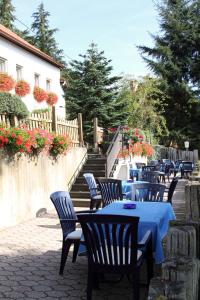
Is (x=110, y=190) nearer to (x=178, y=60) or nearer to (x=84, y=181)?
(x=84, y=181)

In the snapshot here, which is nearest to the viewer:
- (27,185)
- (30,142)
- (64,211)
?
(64,211)

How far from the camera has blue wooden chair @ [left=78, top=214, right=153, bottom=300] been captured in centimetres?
398

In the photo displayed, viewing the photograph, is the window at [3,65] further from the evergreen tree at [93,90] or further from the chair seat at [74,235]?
the chair seat at [74,235]

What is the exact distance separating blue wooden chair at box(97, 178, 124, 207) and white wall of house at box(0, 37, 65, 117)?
11349 mm

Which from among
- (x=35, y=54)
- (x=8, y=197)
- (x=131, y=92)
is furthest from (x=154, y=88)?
(x=8, y=197)

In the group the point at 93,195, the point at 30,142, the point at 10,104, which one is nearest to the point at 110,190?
the point at 93,195

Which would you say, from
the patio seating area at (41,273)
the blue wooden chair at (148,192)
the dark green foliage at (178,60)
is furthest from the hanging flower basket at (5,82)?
the dark green foliage at (178,60)

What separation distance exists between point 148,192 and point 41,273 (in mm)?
2998

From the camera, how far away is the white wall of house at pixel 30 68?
18.5 meters

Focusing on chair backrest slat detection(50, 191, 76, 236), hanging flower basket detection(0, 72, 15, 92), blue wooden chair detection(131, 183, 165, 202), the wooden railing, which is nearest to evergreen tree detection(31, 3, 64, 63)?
hanging flower basket detection(0, 72, 15, 92)

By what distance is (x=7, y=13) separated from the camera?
1550 inches

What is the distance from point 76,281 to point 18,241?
98.6 inches

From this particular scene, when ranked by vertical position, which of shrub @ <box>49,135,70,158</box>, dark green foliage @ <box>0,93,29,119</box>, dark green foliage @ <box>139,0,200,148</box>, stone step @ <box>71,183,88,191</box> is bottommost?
stone step @ <box>71,183,88,191</box>

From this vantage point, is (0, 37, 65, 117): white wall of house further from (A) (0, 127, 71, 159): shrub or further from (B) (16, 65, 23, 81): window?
(A) (0, 127, 71, 159): shrub
